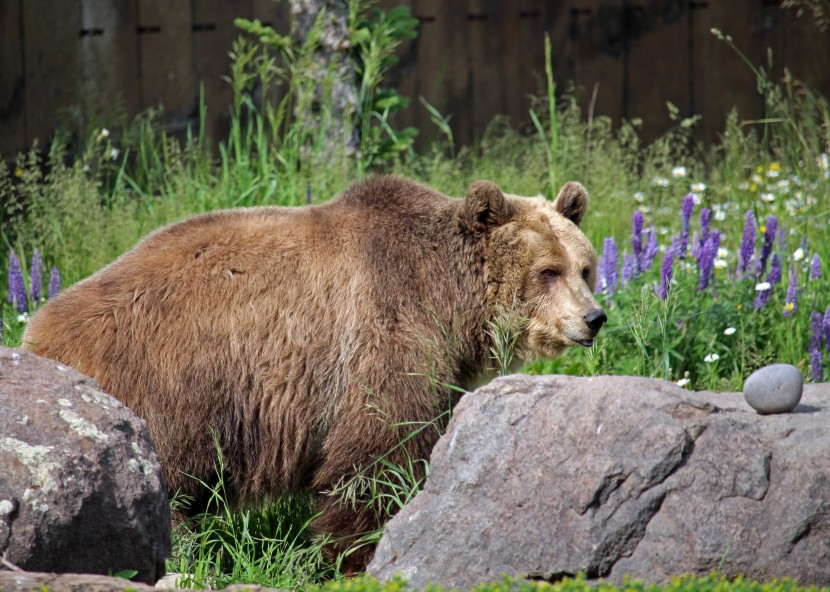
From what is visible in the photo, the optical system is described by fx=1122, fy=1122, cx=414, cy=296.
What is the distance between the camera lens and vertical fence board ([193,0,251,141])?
920cm

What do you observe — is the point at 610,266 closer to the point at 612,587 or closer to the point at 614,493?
the point at 614,493

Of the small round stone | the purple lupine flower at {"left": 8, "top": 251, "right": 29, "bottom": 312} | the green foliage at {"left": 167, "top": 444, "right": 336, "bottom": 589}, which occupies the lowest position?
the green foliage at {"left": 167, "top": 444, "right": 336, "bottom": 589}

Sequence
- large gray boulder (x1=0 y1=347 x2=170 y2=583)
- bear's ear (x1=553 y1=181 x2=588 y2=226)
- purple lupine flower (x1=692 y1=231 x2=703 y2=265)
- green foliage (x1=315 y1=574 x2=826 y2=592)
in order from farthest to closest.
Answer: purple lupine flower (x1=692 y1=231 x2=703 y2=265) < bear's ear (x1=553 y1=181 x2=588 y2=226) < large gray boulder (x1=0 y1=347 x2=170 y2=583) < green foliage (x1=315 y1=574 x2=826 y2=592)

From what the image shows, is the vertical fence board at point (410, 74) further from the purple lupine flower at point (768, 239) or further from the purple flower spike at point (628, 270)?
the purple lupine flower at point (768, 239)

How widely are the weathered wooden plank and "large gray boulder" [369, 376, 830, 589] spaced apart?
21.0 ft

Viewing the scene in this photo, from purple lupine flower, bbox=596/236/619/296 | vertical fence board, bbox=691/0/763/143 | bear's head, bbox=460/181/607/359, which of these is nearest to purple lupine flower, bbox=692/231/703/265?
purple lupine flower, bbox=596/236/619/296

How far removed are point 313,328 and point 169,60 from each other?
18.6 ft

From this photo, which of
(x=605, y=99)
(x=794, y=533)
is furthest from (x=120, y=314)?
(x=605, y=99)

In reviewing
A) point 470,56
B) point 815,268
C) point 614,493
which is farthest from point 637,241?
point 470,56

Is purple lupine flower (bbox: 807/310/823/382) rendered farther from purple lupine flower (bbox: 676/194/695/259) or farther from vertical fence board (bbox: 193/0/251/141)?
vertical fence board (bbox: 193/0/251/141)

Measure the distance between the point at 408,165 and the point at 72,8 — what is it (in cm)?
327

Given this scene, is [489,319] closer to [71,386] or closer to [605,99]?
[71,386]

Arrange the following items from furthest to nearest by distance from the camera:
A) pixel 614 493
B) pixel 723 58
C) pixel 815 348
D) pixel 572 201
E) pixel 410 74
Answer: pixel 723 58 < pixel 410 74 < pixel 815 348 < pixel 572 201 < pixel 614 493

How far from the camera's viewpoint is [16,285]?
5.55 metres
